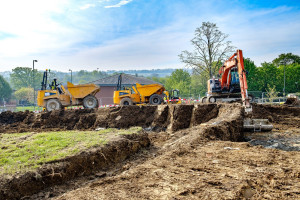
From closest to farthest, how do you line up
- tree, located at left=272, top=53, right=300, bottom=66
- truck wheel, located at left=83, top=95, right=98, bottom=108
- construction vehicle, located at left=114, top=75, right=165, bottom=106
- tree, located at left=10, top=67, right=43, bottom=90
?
truck wheel, located at left=83, top=95, right=98, bottom=108
construction vehicle, located at left=114, top=75, right=165, bottom=106
tree, located at left=272, top=53, right=300, bottom=66
tree, located at left=10, top=67, right=43, bottom=90

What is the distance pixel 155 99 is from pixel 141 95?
113 cm

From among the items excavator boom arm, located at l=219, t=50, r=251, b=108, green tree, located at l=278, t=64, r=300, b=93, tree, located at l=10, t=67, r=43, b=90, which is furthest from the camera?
tree, located at l=10, t=67, r=43, b=90

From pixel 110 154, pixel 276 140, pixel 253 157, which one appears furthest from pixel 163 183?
pixel 276 140

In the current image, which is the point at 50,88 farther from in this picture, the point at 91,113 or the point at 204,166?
the point at 204,166

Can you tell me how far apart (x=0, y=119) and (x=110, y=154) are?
44.7 feet

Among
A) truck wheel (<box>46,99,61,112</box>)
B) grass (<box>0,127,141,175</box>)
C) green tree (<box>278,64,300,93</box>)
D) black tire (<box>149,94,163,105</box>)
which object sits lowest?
grass (<box>0,127,141,175</box>)

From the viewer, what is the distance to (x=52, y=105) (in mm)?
17719

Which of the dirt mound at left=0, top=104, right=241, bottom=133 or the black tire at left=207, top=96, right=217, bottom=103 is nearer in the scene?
the dirt mound at left=0, top=104, right=241, bottom=133

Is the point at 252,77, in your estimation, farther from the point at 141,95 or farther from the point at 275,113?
the point at 141,95

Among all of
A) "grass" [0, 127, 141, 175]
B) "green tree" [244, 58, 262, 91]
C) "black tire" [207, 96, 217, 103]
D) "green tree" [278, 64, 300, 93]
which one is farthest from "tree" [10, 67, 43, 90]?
"grass" [0, 127, 141, 175]

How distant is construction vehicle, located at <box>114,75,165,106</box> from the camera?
18.8 m

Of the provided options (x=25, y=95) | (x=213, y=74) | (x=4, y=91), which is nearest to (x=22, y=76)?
(x=4, y=91)

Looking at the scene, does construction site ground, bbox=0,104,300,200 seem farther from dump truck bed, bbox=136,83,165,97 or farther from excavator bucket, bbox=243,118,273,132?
dump truck bed, bbox=136,83,165,97

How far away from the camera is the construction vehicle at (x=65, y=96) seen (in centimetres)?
1766
